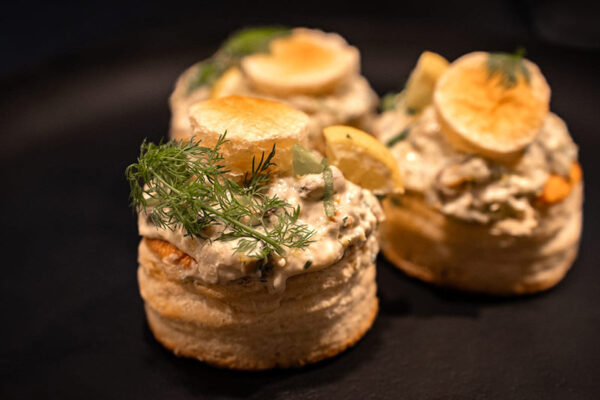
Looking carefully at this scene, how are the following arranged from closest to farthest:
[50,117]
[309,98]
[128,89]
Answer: [309,98] < [50,117] < [128,89]

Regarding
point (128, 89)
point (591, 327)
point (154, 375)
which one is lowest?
point (591, 327)

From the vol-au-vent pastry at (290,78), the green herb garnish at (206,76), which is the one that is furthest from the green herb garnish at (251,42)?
the green herb garnish at (206,76)

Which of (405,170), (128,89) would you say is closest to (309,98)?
(405,170)

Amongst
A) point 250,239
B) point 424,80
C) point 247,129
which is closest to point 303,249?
point 250,239

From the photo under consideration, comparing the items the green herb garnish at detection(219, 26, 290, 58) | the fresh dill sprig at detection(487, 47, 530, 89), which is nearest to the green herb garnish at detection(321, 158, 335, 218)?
the fresh dill sprig at detection(487, 47, 530, 89)

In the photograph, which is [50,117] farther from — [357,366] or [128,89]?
[357,366]

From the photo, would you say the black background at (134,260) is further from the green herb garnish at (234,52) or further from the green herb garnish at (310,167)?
the green herb garnish at (310,167)

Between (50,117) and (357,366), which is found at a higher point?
(50,117)

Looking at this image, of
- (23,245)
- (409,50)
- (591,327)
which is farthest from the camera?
(409,50)
